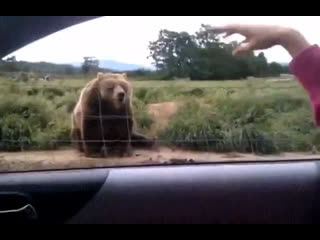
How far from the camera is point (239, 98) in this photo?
7.25 feet

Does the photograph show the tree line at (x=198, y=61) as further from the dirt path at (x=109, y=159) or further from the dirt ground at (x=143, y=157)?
the dirt path at (x=109, y=159)

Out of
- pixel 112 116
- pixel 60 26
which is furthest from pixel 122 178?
pixel 60 26

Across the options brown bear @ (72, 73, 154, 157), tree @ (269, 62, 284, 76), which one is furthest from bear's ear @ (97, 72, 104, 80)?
tree @ (269, 62, 284, 76)

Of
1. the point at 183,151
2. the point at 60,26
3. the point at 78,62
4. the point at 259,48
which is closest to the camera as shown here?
the point at 60,26

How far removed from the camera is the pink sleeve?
174cm

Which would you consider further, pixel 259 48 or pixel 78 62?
pixel 78 62

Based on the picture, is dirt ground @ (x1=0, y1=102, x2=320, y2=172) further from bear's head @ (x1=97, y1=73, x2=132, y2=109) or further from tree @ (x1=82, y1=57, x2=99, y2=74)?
tree @ (x1=82, y1=57, x2=99, y2=74)

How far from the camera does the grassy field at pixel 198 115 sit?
2119mm

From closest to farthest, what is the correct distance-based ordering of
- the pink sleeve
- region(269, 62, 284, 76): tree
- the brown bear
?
the pink sleeve, region(269, 62, 284, 76): tree, the brown bear

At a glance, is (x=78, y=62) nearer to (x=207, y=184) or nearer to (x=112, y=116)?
(x=112, y=116)

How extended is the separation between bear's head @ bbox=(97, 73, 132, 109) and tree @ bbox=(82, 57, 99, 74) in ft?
0.11

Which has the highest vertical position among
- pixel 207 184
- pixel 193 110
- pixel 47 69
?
pixel 47 69

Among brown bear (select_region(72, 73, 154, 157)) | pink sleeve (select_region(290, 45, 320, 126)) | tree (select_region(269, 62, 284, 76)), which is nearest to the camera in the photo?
pink sleeve (select_region(290, 45, 320, 126))

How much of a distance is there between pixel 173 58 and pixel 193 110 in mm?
178
